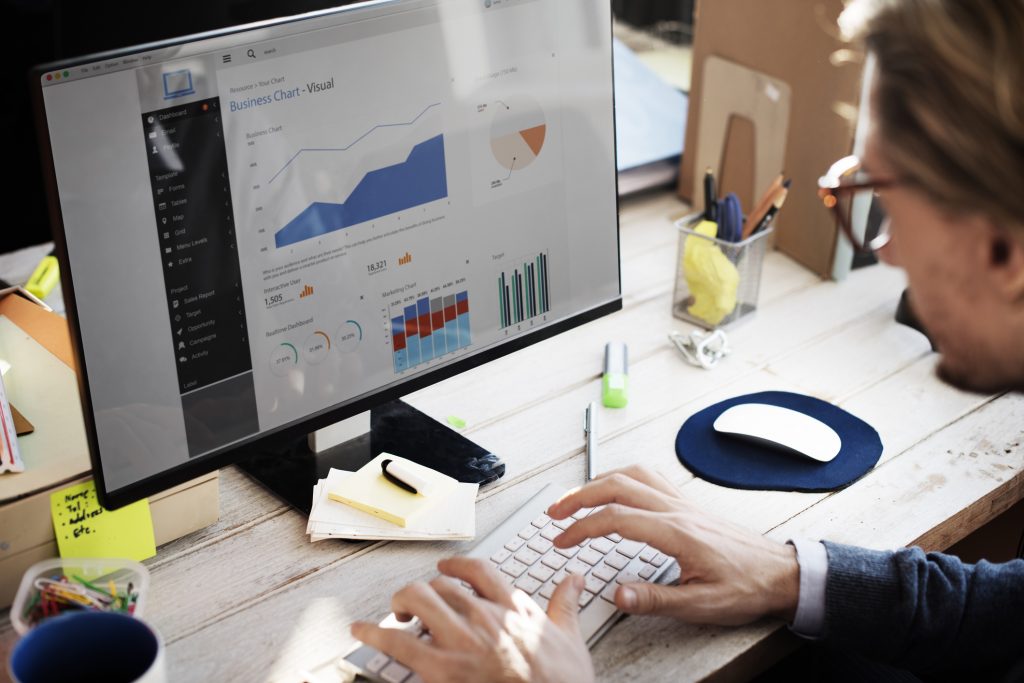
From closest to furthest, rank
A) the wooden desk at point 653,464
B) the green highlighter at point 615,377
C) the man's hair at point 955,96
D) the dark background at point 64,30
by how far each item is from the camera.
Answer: the man's hair at point 955,96 < the wooden desk at point 653,464 < the green highlighter at point 615,377 < the dark background at point 64,30

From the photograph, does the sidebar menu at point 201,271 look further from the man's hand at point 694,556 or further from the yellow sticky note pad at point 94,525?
the man's hand at point 694,556

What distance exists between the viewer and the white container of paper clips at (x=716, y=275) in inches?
54.7

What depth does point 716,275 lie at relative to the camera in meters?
1.38

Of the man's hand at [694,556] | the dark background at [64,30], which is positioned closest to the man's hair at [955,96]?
the man's hand at [694,556]

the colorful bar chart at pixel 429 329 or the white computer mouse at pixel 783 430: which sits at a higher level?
the colorful bar chart at pixel 429 329

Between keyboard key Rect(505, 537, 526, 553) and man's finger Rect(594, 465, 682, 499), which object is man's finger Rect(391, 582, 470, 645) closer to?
keyboard key Rect(505, 537, 526, 553)

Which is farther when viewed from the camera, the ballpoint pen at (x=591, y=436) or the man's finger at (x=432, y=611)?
the ballpoint pen at (x=591, y=436)

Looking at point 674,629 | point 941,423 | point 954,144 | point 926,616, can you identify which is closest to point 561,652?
point 674,629

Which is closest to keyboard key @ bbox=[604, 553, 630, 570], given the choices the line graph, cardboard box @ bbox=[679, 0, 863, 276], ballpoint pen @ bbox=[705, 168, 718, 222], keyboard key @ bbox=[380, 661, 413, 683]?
keyboard key @ bbox=[380, 661, 413, 683]

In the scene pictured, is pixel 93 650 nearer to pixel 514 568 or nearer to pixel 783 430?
pixel 514 568

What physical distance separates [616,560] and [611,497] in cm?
6

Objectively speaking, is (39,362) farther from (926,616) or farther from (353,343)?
(926,616)

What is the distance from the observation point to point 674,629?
3.02ft

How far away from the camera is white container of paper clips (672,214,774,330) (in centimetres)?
139
